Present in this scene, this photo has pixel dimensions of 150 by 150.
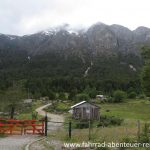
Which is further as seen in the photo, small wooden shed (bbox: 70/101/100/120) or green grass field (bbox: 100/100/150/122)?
small wooden shed (bbox: 70/101/100/120)

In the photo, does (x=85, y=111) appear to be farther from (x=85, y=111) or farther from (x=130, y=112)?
(x=130, y=112)

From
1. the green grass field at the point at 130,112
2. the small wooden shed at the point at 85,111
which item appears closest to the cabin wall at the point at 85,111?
the small wooden shed at the point at 85,111

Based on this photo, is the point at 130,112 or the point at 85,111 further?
the point at 130,112

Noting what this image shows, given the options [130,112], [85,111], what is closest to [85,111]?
[85,111]

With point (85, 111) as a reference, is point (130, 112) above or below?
below

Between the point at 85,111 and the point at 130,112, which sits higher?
the point at 85,111

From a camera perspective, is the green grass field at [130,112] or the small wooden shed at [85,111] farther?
the small wooden shed at [85,111]

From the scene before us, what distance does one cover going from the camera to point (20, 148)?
22.5 m

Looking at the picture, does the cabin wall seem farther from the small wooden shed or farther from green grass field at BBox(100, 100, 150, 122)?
green grass field at BBox(100, 100, 150, 122)

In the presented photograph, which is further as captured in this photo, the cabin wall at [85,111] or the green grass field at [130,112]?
the cabin wall at [85,111]

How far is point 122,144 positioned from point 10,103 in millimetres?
45764

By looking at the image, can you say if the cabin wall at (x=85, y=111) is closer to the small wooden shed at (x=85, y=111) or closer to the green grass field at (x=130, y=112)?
the small wooden shed at (x=85, y=111)

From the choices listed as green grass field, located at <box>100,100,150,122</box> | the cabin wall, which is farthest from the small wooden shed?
green grass field, located at <box>100,100,150,122</box>

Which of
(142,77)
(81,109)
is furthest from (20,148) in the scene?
(81,109)
